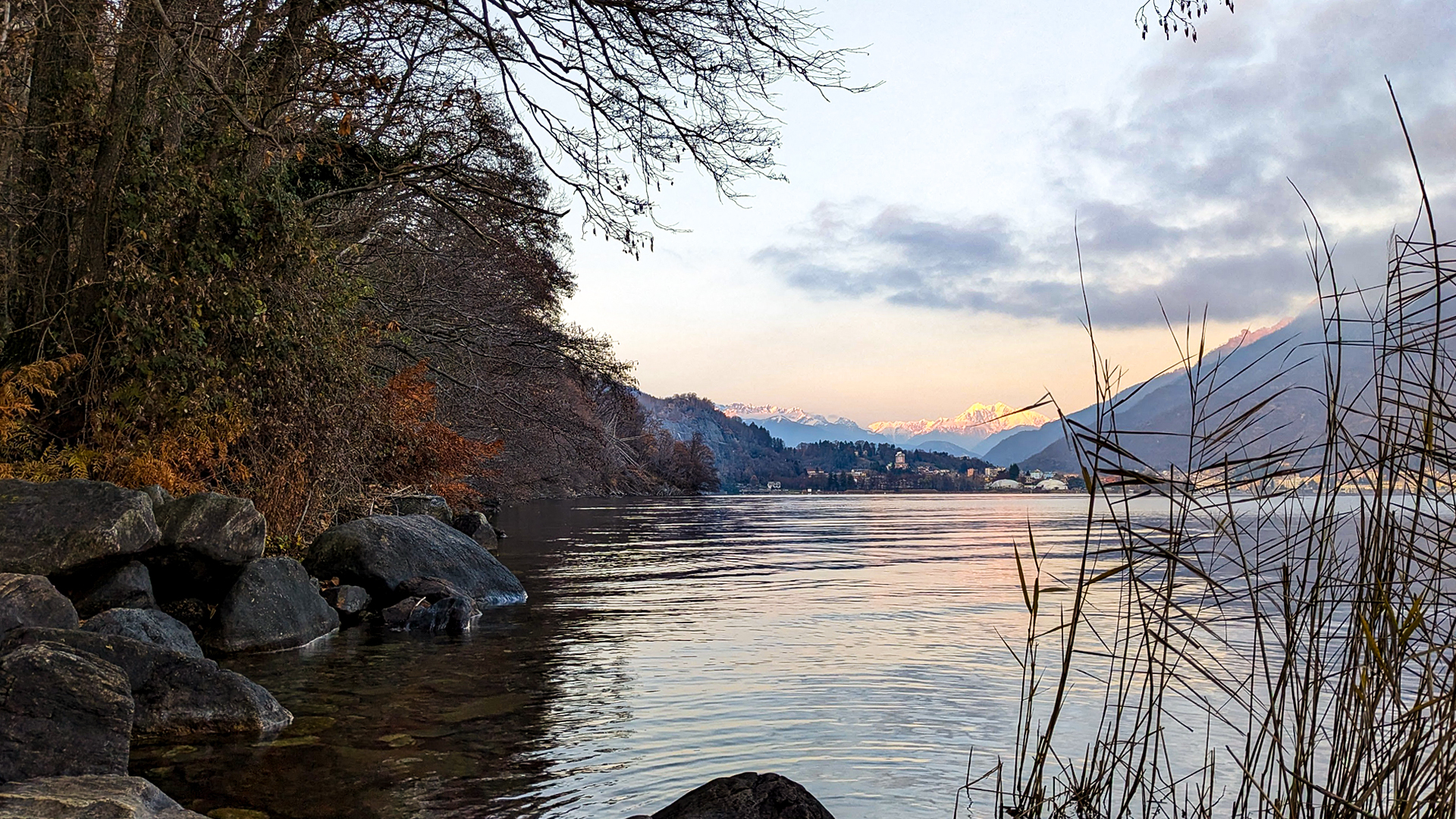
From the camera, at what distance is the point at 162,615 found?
8719 millimetres

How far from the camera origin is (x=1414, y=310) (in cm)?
362

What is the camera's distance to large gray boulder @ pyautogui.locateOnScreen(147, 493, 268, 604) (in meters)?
9.95

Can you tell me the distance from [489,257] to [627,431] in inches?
986

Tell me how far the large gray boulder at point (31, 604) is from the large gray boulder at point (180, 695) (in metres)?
0.89

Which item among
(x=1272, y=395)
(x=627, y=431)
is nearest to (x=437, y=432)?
(x=1272, y=395)

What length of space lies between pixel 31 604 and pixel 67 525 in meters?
1.77

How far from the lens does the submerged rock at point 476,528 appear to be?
24.0m

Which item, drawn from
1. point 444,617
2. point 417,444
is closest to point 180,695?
point 444,617

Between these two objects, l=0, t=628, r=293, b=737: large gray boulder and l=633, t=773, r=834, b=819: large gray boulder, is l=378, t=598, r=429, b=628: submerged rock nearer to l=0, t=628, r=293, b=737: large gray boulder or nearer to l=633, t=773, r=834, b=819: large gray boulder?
l=0, t=628, r=293, b=737: large gray boulder

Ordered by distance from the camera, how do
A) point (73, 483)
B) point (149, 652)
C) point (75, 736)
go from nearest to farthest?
point (75, 736)
point (149, 652)
point (73, 483)

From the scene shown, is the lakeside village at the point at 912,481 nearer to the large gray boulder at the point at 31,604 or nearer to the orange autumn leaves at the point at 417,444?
the orange autumn leaves at the point at 417,444

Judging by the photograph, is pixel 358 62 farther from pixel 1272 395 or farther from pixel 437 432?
pixel 1272 395

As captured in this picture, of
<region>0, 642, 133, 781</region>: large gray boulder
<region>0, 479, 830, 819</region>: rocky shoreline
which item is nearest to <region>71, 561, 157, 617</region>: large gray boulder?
<region>0, 479, 830, 819</region>: rocky shoreline

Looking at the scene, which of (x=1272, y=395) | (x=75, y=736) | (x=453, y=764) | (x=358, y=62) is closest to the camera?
(x=1272, y=395)
